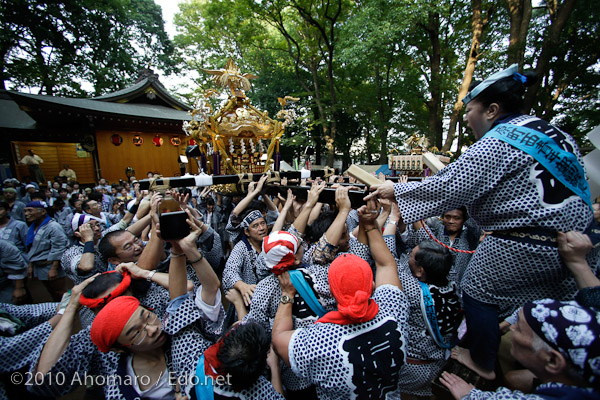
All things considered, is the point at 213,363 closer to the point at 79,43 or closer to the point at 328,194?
the point at 328,194

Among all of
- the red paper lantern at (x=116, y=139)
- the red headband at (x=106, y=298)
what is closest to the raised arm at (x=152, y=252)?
the red headband at (x=106, y=298)

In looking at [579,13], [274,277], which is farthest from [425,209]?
[579,13]

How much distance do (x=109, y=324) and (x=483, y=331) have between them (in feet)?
7.77

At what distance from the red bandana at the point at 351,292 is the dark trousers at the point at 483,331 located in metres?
1.03

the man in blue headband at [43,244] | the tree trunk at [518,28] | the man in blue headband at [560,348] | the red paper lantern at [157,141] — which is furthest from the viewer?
the red paper lantern at [157,141]

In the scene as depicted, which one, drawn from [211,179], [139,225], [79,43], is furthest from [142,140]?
[211,179]

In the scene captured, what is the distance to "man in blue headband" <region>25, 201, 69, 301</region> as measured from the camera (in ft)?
13.0

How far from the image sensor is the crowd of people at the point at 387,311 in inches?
49.1

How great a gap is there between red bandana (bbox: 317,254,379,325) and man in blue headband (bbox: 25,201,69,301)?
4801 millimetres

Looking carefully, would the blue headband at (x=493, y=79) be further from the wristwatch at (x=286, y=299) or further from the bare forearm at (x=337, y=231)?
the wristwatch at (x=286, y=299)

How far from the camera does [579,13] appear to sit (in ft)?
28.2

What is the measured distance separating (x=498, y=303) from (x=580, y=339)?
868 mm

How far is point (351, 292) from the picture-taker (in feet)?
4.22

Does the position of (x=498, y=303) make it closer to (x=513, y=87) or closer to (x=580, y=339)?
(x=580, y=339)
